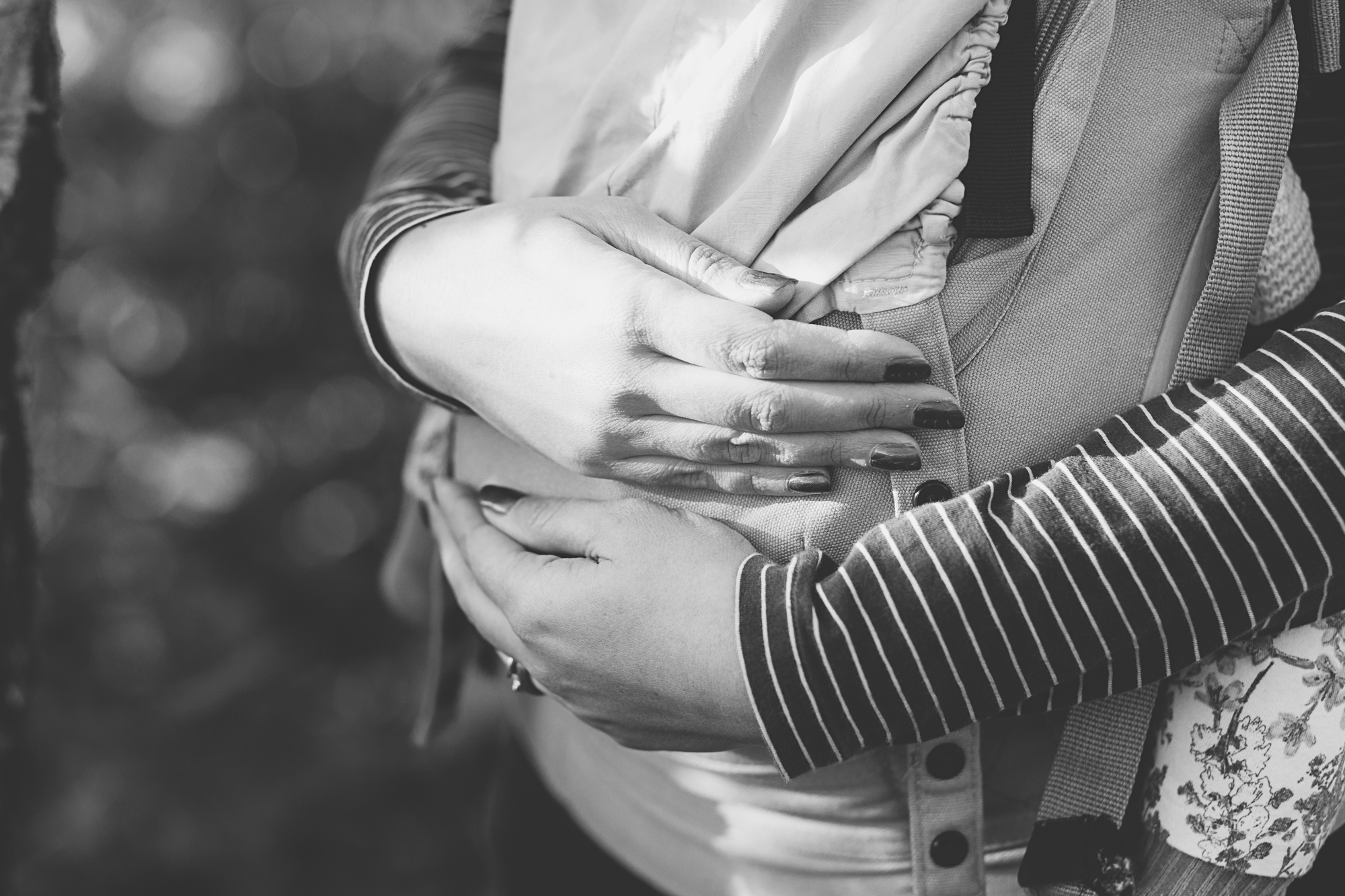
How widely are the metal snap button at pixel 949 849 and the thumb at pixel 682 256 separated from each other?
0.44 metres

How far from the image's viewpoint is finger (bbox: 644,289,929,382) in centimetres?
73

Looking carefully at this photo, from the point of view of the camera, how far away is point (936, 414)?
2.42 feet

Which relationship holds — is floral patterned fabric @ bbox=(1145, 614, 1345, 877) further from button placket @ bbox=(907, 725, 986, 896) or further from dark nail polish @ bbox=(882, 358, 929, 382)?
dark nail polish @ bbox=(882, 358, 929, 382)

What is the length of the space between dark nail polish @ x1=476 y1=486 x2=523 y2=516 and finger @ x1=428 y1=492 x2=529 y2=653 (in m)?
0.05

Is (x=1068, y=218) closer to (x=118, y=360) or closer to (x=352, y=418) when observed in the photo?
(x=352, y=418)

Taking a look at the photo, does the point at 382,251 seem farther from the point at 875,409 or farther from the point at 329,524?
the point at 329,524

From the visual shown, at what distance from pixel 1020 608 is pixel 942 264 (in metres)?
0.25

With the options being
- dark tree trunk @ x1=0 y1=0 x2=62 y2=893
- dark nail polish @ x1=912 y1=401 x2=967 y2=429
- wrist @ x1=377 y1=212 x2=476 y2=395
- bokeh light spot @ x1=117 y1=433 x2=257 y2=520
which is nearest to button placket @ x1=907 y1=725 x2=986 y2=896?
dark nail polish @ x1=912 y1=401 x2=967 y2=429

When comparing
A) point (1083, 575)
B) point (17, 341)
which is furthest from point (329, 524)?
point (1083, 575)

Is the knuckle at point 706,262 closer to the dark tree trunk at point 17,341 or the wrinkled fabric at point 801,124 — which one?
the wrinkled fabric at point 801,124

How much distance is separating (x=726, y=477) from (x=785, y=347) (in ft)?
0.39

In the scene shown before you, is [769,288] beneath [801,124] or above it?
beneath

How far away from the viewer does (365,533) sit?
7.55 feet

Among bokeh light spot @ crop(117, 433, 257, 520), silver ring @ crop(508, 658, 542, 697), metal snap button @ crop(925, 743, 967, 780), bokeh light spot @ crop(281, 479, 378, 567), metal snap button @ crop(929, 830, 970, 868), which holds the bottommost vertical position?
bokeh light spot @ crop(281, 479, 378, 567)
